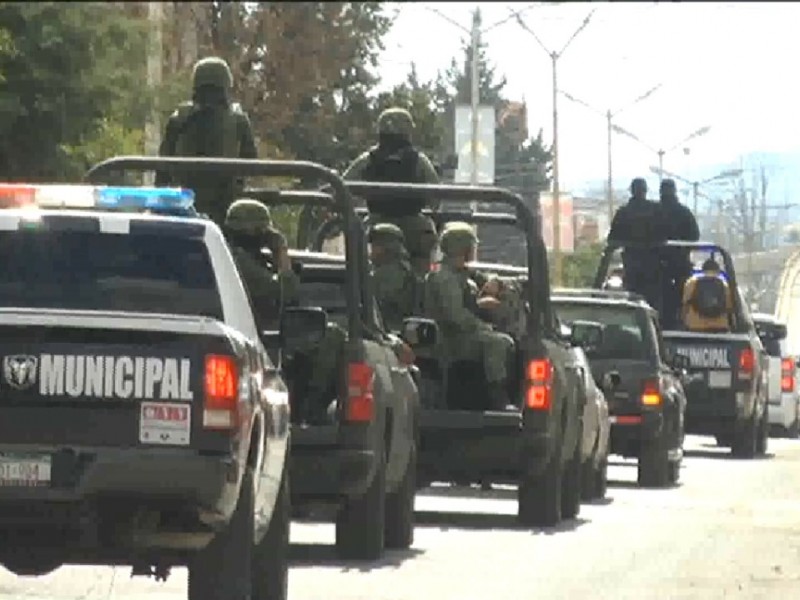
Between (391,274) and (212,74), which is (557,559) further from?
(212,74)

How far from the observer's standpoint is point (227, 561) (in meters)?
11.8

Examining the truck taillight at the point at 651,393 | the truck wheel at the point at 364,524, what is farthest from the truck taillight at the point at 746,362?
the truck wheel at the point at 364,524

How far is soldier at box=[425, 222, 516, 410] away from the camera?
1961 centimetres

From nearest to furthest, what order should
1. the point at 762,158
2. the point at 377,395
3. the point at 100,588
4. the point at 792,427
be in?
the point at 100,588
the point at 377,395
the point at 762,158
the point at 792,427

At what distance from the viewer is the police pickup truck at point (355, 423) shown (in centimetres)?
1581

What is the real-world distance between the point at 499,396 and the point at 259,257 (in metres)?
4.23

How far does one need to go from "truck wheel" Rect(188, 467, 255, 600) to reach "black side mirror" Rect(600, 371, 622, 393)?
607 inches

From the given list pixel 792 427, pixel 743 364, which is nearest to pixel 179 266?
pixel 743 364

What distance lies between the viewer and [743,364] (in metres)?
32.7

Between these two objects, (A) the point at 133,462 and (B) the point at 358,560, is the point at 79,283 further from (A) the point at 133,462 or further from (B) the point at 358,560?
(B) the point at 358,560

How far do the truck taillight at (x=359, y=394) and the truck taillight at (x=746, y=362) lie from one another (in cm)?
1710

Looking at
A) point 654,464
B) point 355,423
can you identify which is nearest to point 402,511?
point 355,423

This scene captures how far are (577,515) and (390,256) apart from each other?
375 centimetres

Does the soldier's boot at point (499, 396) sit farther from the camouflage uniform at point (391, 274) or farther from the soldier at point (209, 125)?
the soldier at point (209, 125)
